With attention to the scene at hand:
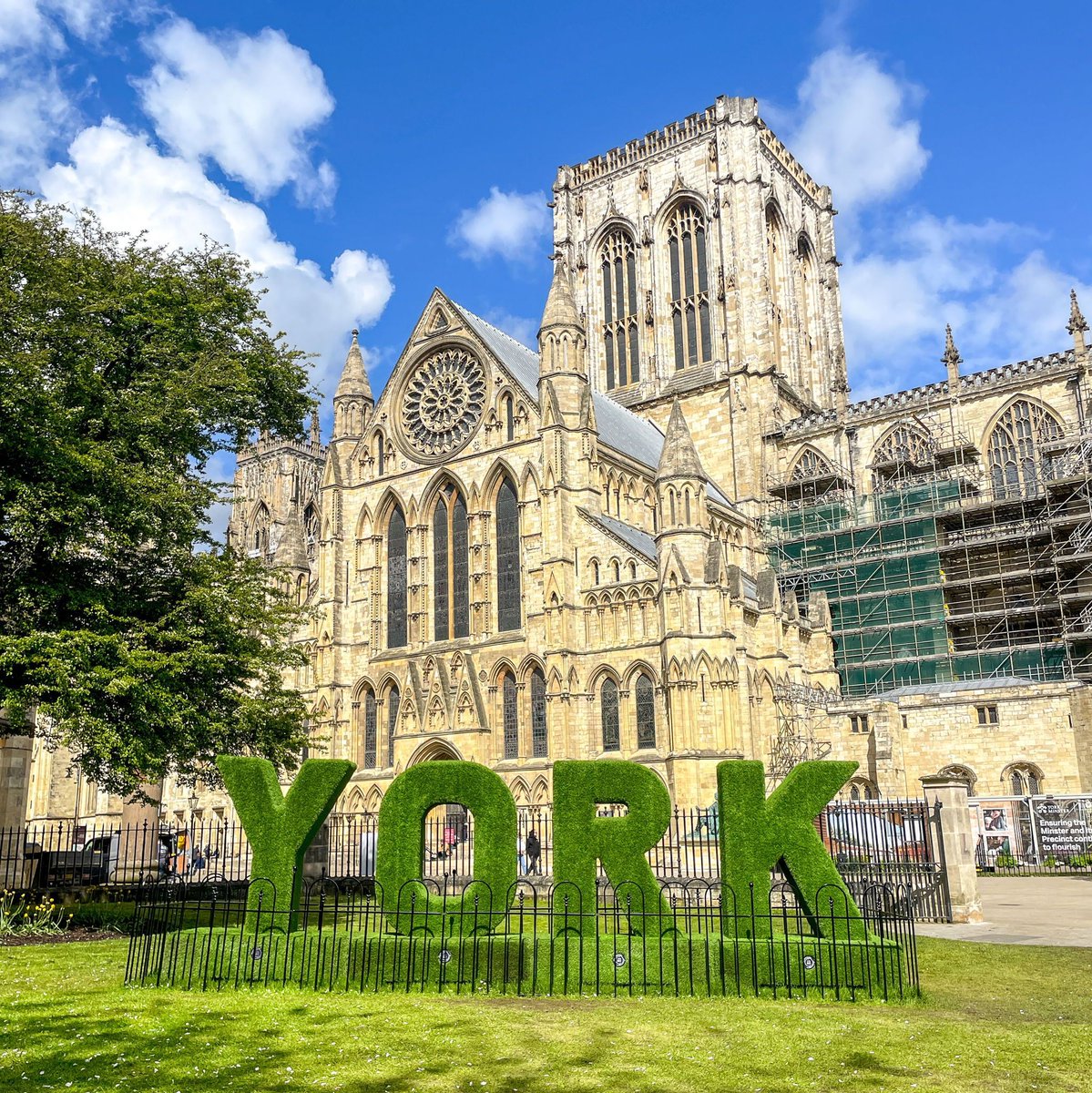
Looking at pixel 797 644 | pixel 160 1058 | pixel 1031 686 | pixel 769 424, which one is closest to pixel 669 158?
pixel 769 424

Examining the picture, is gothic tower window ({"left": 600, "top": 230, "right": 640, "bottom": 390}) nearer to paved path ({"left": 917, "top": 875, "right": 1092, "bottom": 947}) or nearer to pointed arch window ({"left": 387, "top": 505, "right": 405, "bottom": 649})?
pointed arch window ({"left": 387, "top": 505, "right": 405, "bottom": 649})

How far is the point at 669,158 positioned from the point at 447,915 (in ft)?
172

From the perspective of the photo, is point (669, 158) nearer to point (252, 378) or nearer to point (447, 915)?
point (252, 378)

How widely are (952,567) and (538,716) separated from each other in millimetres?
19350

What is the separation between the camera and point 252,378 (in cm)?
2253

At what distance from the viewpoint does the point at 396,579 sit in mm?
39781

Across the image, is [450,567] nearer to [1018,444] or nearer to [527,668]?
[527,668]

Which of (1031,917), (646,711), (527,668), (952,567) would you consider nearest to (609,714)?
(646,711)

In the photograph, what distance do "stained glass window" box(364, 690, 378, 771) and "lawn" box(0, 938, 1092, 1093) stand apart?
25.5m

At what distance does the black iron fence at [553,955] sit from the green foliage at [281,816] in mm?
178

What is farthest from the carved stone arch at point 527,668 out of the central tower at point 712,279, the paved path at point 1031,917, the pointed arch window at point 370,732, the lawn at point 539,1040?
the lawn at point 539,1040

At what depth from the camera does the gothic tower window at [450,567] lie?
124 feet

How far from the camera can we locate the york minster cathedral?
3341 centimetres

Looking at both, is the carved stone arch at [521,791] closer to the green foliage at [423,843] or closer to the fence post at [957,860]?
the fence post at [957,860]
